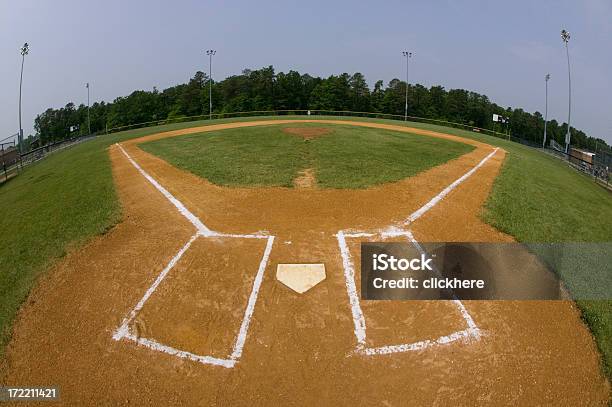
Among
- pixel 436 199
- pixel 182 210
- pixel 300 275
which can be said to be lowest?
pixel 300 275

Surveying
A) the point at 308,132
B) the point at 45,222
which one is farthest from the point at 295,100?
the point at 45,222

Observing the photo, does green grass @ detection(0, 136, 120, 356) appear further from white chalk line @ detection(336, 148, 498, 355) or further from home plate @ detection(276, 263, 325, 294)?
white chalk line @ detection(336, 148, 498, 355)

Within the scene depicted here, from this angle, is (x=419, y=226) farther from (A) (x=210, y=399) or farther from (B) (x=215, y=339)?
(A) (x=210, y=399)

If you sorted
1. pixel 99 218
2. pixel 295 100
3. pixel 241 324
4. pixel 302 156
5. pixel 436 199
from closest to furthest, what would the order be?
1. pixel 241 324
2. pixel 99 218
3. pixel 436 199
4. pixel 302 156
5. pixel 295 100

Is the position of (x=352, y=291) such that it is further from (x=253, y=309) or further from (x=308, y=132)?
(x=308, y=132)

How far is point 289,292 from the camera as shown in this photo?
679 cm

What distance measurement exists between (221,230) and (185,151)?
11.2m

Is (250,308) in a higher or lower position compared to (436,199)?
lower

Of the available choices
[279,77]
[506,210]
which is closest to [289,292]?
[506,210]

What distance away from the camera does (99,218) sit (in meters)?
10.3

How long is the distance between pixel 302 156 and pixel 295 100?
230 ft

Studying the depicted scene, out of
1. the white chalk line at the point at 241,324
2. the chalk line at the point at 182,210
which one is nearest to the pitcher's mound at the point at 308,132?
the chalk line at the point at 182,210

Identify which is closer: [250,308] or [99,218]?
[250,308]

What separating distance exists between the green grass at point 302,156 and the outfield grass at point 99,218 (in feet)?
10.6
